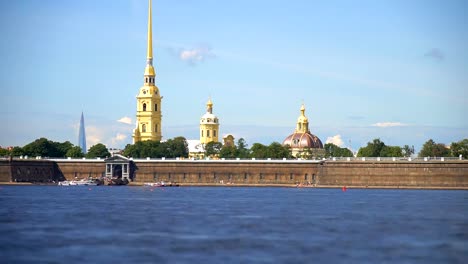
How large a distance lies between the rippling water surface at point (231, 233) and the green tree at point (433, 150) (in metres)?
77.4

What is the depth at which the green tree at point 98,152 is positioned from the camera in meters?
177

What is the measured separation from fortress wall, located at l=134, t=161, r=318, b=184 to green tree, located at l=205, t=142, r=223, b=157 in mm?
37807

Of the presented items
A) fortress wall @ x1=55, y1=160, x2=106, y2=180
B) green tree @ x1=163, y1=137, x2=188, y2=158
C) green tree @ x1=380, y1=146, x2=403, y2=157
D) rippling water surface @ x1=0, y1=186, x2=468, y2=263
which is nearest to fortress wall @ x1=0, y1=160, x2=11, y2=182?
fortress wall @ x1=55, y1=160, x2=106, y2=180

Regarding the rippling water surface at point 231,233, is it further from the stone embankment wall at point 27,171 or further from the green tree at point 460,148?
the green tree at point 460,148

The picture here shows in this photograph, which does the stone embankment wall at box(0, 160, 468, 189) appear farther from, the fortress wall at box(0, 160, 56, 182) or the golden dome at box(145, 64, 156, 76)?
the golden dome at box(145, 64, 156, 76)

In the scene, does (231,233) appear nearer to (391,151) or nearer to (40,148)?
(391,151)

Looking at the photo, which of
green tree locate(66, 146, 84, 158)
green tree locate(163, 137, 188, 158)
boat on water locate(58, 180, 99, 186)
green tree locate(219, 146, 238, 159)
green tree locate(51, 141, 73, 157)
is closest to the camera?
boat on water locate(58, 180, 99, 186)

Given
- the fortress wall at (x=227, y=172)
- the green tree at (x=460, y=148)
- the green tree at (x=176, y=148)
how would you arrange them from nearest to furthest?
the fortress wall at (x=227, y=172), the green tree at (x=460, y=148), the green tree at (x=176, y=148)

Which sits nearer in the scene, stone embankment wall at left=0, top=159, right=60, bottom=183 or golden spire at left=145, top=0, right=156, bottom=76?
stone embankment wall at left=0, top=159, right=60, bottom=183

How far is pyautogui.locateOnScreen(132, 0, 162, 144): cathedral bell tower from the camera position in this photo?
187500mm

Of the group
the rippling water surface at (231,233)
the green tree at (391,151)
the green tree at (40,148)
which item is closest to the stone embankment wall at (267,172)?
the green tree at (40,148)

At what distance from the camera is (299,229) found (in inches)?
2345

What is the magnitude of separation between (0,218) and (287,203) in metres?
30.9

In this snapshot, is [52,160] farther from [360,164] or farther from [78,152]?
[360,164]
